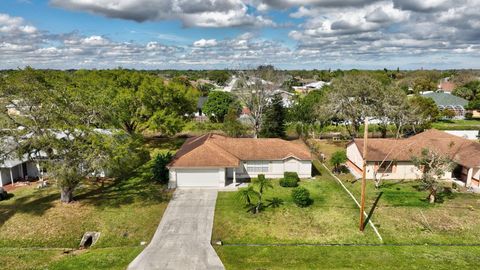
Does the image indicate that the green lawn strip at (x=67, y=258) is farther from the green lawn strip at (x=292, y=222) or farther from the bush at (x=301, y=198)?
the bush at (x=301, y=198)

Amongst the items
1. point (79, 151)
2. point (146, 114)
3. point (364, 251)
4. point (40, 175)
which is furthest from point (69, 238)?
point (146, 114)

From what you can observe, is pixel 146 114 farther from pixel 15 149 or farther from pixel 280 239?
pixel 280 239

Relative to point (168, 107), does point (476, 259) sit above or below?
below

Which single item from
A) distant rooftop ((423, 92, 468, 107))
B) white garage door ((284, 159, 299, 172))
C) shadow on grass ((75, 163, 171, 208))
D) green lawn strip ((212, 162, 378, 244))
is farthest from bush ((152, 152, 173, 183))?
distant rooftop ((423, 92, 468, 107))

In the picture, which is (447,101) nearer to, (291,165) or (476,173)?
(476,173)

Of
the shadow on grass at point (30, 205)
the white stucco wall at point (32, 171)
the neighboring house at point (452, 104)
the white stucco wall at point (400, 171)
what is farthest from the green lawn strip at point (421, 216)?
the neighboring house at point (452, 104)

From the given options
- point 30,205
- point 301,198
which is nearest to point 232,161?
point 301,198

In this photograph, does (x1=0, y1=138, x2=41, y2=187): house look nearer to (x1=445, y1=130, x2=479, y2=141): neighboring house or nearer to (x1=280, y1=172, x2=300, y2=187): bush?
(x1=280, y1=172, x2=300, y2=187): bush
